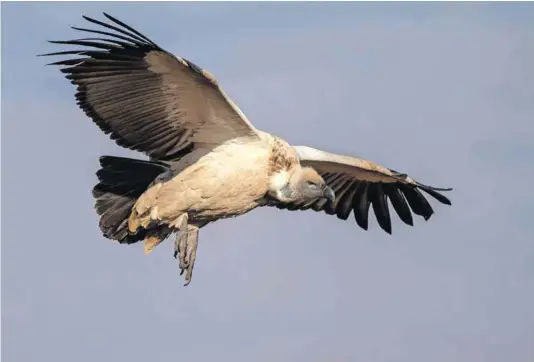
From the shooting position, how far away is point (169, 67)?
46.2 feet

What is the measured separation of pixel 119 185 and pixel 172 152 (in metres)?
0.62

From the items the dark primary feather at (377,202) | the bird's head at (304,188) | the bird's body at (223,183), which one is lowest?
the dark primary feather at (377,202)

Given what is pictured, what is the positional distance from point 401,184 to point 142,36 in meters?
4.43

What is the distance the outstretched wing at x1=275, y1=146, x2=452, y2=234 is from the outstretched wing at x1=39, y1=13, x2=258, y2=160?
1735 millimetres

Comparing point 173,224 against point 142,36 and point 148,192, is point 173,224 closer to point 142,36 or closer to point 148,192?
point 148,192

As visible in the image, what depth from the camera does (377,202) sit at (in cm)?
1730

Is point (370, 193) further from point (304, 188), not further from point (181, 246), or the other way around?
point (181, 246)

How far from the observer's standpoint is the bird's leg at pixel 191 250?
48.6 feet

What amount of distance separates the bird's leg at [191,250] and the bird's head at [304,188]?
2.83 ft

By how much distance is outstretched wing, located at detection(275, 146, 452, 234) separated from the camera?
16453 mm

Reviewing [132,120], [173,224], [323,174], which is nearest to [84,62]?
[132,120]

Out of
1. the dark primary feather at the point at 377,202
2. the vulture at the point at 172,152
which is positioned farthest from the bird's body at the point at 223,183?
the dark primary feather at the point at 377,202

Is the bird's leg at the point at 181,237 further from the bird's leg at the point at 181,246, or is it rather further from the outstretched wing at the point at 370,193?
the outstretched wing at the point at 370,193

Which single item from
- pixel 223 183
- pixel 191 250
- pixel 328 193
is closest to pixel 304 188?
pixel 328 193
